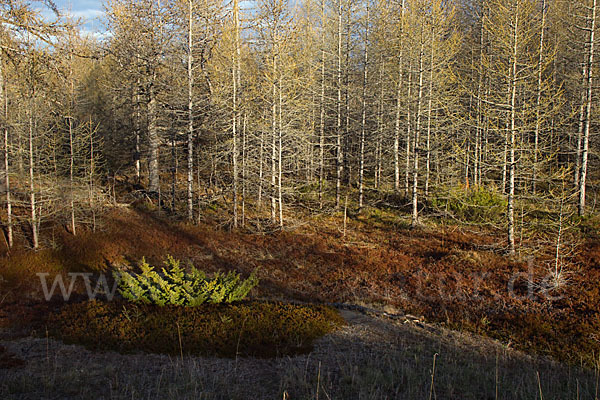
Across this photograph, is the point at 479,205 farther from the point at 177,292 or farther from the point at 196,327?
the point at 196,327

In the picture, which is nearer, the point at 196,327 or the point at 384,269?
the point at 196,327

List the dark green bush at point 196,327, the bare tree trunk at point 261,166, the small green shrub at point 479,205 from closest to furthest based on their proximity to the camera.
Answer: the dark green bush at point 196,327 < the bare tree trunk at point 261,166 < the small green shrub at point 479,205

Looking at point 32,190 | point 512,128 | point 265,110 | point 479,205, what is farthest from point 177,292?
point 479,205

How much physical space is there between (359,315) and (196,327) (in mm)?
3798

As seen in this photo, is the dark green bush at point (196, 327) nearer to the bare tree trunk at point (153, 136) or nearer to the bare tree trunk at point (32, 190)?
the bare tree trunk at point (32, 190)

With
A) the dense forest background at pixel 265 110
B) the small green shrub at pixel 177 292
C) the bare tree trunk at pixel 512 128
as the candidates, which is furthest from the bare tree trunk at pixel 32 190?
the bare tree trunk at pixel 512 128

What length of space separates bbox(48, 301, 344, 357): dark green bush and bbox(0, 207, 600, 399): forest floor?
0.33 metres

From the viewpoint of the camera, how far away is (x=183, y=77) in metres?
20.6

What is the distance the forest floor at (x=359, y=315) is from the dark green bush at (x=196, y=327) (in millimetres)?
332

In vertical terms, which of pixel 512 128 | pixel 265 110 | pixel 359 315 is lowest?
pixel 359 315

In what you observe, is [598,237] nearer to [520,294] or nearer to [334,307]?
[520,294]

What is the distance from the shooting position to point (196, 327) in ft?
23.8

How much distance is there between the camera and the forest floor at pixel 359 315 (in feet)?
17.4

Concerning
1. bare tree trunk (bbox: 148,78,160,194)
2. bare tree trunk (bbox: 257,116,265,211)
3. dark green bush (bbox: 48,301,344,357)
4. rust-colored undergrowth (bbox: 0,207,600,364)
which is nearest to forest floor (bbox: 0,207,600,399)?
rust-colored undergrowth (bbox: 0,207,600,364)
